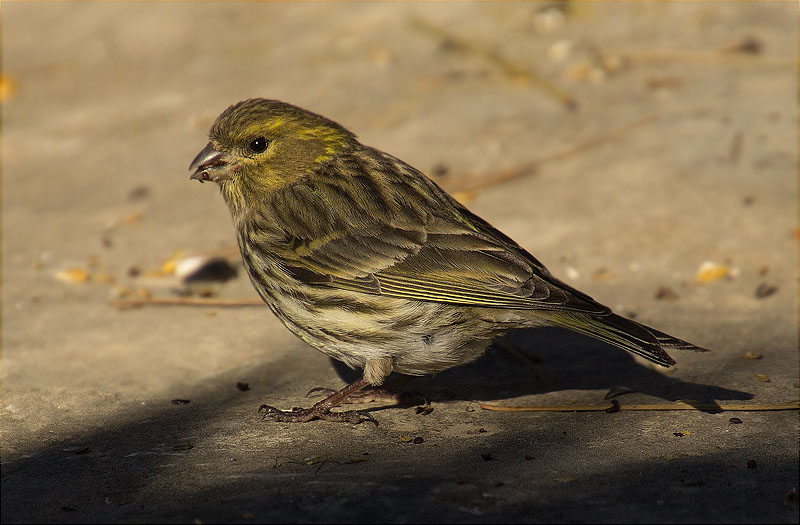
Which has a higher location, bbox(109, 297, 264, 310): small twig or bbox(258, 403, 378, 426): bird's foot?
bbox(109, 297, 264, 310): small twig

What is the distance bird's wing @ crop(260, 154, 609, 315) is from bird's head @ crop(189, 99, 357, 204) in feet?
0.37

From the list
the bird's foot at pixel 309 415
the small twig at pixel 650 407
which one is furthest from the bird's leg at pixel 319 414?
the small twig at pixel 650 407

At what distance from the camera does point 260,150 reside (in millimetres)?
4230

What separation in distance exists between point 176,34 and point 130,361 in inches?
218

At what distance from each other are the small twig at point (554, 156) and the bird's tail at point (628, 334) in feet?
8.29

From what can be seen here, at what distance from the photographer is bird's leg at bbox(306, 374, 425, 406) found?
399cm

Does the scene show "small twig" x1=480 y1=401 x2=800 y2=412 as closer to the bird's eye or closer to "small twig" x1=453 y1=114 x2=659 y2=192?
the bird's eye

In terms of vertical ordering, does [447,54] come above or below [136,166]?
above

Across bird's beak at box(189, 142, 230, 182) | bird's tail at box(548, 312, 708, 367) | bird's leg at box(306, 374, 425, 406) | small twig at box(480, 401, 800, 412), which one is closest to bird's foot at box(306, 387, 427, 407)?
bird's leg at box(306, 374, 425, 406)

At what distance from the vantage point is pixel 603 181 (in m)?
6.00

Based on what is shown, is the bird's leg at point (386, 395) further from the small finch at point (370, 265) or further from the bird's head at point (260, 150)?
the bird's head at point (260, 150)

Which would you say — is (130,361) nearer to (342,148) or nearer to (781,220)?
(342,148)

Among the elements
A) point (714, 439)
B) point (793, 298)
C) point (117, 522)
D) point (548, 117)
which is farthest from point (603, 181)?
point (117, 522)

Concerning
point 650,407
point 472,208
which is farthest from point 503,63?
point 650,407
